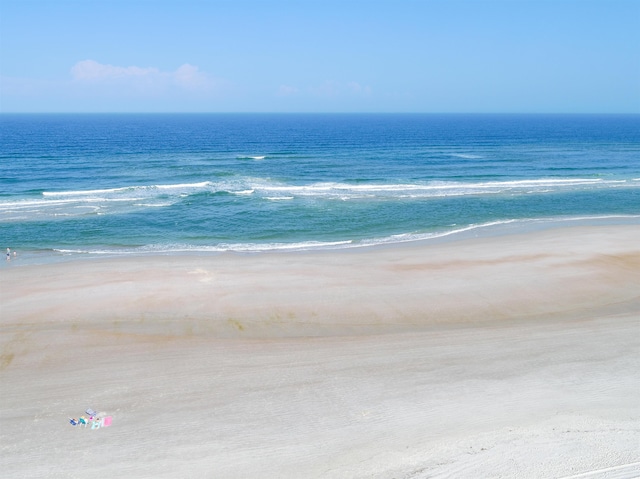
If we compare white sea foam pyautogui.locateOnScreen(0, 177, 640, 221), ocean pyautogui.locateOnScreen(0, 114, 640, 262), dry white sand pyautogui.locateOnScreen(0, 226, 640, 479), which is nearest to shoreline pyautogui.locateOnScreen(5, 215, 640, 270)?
ocean pyautogui.locateOnScreen(0, 114, 640, 262)

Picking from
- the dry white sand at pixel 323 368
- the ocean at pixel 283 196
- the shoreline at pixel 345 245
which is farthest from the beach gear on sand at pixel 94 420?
the ocean at pixel 283 196

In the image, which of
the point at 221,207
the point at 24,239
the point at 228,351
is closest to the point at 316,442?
the point at 228,351

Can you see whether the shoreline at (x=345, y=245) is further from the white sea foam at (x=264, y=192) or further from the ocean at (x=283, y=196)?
the white sea foam at (x=264, y=192)

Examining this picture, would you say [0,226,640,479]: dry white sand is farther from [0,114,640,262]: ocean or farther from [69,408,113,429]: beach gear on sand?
[0,114,640,262]: ocean

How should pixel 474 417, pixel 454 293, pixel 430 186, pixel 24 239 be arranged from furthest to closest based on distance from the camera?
pixel 430 186 < pixel 24 239 < pixel 454 293 < pixel 474 417

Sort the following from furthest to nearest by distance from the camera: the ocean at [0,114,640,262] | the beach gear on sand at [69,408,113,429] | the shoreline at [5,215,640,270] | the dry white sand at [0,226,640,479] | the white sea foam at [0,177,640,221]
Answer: the white sea foam at [0,177,640,221] < the ocean at [0,114,640,262] < the shoreline at [5,215,640,270] < the beach gear on sand at [69,408,113,429] < the dry white sand at [0,226,640,479]

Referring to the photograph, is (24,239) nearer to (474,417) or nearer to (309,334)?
(309,334)

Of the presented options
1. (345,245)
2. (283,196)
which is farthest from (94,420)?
(283,196)
